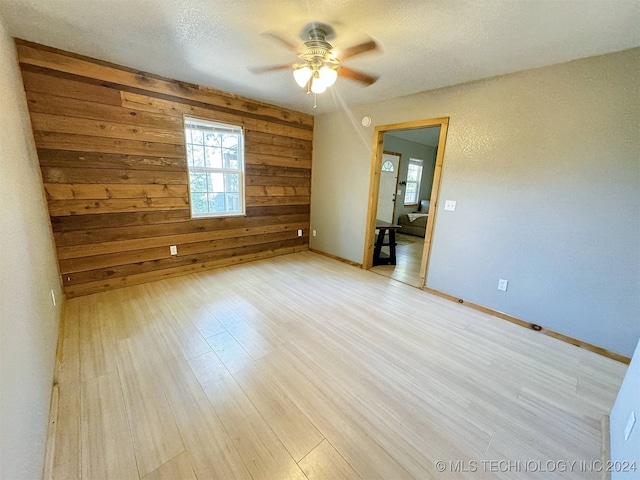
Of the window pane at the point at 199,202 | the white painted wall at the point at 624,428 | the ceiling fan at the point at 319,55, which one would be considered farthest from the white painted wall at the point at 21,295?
the white painted wall at the point at 624,428

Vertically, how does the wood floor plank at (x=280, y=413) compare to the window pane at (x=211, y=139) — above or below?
below

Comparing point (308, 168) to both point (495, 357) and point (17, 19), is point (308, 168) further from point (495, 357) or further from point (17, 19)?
point (495, 357)

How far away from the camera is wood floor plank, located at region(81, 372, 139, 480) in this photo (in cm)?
113

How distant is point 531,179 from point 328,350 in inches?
93.0

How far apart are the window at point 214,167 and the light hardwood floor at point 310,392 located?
4.61 feet

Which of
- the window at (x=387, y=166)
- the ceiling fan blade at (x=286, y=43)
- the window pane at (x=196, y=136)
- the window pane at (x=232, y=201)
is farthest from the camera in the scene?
the window at (x=387, y=166)

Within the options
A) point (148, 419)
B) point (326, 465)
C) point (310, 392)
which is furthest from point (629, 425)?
point (148, 419)

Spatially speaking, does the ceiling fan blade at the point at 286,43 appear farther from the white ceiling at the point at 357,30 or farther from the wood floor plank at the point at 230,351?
the wood floor plank at the point at 230,351

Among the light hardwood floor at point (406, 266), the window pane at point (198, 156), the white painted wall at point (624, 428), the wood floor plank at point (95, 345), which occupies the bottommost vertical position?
the wood floor plank at point (95, 345)

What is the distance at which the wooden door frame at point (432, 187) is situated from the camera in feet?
9.27

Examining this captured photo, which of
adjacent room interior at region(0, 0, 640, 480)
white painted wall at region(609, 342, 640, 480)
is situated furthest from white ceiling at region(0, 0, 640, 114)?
white painted wall at region(609, 342, 640, 480)

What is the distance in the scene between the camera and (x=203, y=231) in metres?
3.40

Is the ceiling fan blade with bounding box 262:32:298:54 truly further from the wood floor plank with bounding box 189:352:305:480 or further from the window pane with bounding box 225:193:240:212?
the wood floor plank with bounding box 189:352:305:480

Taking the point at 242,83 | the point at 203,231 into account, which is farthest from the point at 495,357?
the point at 242,83
